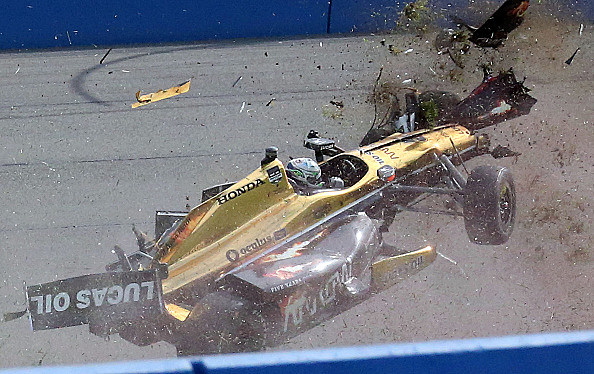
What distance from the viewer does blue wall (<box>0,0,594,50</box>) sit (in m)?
10.8

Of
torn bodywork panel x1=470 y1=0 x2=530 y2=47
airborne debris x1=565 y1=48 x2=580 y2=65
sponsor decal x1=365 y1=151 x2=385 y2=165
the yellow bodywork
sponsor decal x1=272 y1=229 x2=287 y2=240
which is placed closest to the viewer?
the yellow bodywork

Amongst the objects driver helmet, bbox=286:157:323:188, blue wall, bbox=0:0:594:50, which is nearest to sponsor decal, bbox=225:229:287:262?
driver helmet, bbox=286:157:323:188

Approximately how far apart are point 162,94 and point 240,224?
16.1ft

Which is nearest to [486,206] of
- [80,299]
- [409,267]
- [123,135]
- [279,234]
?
[409,267]

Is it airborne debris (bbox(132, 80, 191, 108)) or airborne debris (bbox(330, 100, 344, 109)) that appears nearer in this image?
airborne debris (bbox(330, 100, 344, 109))

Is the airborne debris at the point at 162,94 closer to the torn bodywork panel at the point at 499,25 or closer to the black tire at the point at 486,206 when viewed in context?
the torn bodywork panel at the point at 499,25

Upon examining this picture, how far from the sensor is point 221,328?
4.25 metres

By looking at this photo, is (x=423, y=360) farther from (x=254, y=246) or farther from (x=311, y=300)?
(x=254, y=246)

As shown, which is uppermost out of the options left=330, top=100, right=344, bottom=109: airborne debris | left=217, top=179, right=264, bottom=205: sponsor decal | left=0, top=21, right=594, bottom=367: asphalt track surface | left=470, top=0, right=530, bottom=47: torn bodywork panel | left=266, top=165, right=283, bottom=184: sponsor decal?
left=470, top=0, right=530, bottom=47: torn bodywork panel

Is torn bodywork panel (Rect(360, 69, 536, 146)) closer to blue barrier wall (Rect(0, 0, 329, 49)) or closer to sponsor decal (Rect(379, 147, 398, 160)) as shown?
sponsor decal (Rect(379, 147, 398, 160))

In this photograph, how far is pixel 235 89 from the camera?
941 centimetres

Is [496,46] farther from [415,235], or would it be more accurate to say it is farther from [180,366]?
[180,366]

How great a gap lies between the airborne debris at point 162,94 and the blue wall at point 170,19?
1826 millimetres

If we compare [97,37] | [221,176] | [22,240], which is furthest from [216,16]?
[22,240]
